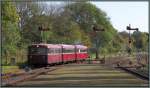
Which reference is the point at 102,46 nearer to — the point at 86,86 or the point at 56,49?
the point at 56,49

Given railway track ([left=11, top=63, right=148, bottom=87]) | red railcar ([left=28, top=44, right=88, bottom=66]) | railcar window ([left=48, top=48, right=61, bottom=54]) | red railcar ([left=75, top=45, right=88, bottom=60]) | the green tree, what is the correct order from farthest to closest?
red railcar ([left=75, top=45, right=88, bottom=60]) < railcar window ([left=48, top=48, right=61, bottom=54]) < red railcar ([left=28, top=44, right=88, bottom=66]) < the green tree < railway track ([left=11, top=63, right=148, bottom=87])

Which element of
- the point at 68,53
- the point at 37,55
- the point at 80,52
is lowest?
the point at 80,52

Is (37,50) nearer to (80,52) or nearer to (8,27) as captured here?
(8,27)

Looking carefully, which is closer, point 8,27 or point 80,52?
point 8,27

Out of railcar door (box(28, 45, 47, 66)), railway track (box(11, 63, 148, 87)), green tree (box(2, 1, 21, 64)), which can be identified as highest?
green tree (box(2, 1, 21, 64))

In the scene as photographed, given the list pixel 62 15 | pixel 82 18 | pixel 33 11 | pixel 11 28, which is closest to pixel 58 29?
pixel 62 15

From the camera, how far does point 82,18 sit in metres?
134

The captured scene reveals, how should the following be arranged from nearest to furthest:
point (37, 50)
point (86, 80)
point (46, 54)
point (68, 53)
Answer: point (86, 80), point (46, 54), point (37, 50), point (68, 53)

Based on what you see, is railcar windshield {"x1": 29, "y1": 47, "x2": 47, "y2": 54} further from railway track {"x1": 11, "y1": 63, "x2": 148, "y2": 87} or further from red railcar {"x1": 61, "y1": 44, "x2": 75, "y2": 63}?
railway track {"x1": 11, "y1": 63, "x2": 148, "y2": 87}

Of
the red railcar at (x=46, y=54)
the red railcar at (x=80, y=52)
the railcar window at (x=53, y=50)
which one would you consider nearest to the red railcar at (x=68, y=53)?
the red railcar at (x=46, y=54)

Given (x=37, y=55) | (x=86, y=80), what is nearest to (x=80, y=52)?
(x=37, y=55)

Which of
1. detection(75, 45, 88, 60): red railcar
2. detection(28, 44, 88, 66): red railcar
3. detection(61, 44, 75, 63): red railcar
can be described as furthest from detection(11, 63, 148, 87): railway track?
detection(75, 45, 88, 60): red railcar

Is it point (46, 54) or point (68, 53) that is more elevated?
point (46, 54)

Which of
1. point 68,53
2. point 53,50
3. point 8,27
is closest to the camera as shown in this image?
point 8,27
